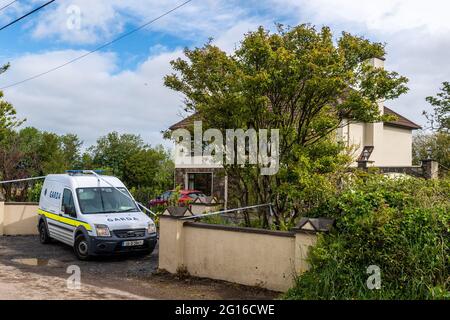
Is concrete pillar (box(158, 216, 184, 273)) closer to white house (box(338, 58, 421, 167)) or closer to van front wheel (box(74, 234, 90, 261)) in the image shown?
van front wheel (box(74, 234, 90, 261))

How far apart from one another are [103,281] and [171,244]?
151 centimetres

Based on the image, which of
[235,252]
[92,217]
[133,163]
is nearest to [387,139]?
[133,163]

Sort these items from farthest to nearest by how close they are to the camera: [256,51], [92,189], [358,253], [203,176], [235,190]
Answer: [203,176]
[92,189]
[235,190]
[256,51]
[358,253]

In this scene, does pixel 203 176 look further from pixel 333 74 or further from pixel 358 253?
pixel 358 253

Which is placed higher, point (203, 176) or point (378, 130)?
point (378, 130)

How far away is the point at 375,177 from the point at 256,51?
337 cm

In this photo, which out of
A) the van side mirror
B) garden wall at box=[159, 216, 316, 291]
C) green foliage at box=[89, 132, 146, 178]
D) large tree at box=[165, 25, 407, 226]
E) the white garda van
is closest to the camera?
garden wall at box=[159, 216, 316, 291]

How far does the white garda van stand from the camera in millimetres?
11039

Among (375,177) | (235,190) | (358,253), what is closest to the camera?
(358,253)

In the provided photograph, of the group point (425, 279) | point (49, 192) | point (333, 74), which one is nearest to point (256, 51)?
point (333, 74)

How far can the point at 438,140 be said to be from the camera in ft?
105

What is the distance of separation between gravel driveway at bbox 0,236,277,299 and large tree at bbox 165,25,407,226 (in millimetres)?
2350

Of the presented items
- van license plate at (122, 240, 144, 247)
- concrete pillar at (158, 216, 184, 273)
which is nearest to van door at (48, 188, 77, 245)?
van license plate at (122, 240, 144, 247)
